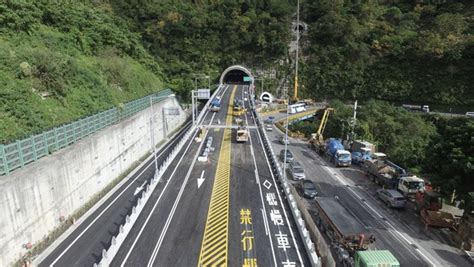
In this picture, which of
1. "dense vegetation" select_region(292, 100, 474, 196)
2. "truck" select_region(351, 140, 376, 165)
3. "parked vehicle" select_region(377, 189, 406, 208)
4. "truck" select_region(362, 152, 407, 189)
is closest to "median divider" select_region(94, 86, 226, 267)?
"parked vehicle" select_region(377, 189, 406, 208)

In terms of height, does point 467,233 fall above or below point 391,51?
below

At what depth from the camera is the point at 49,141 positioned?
2259 centimetres

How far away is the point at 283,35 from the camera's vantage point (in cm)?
9231

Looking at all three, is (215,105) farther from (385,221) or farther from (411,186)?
(385,221)

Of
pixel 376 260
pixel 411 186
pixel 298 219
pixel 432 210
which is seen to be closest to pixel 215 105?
pixel 411 186

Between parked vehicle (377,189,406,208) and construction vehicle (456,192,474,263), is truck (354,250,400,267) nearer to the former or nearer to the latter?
construction vehicle (456,192,474,263)

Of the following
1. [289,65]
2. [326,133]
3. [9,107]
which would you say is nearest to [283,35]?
[289,65]

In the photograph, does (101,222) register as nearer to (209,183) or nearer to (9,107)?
(209,183)

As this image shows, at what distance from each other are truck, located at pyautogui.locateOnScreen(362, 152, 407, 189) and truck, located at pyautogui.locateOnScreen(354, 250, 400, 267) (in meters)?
19.2

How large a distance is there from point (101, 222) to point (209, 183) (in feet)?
33.8

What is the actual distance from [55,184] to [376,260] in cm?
2281

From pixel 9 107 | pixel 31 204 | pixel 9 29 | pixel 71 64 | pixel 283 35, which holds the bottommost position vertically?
pixel 31 204

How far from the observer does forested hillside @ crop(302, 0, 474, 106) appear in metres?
71.2

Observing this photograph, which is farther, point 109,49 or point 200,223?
point 109,49
